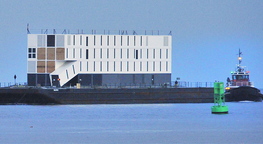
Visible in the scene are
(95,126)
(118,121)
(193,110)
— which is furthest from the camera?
(193,110)

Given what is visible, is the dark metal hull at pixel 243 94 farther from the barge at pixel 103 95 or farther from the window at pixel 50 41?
the window at pixel 50 41

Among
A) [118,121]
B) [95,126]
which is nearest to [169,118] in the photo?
[118,121]

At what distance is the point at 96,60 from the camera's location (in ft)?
385

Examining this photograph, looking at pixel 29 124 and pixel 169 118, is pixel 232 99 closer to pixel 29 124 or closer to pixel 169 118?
pixel 169 118

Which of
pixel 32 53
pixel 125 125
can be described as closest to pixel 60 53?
pixel 32 53

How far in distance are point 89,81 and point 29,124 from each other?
33.4 metres

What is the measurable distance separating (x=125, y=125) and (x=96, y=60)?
3532 centimetres

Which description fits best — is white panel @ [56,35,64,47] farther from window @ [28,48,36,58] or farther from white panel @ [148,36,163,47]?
white panel @ [148,36,163,47]

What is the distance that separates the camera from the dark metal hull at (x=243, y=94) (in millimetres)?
121375

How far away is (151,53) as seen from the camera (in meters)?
119

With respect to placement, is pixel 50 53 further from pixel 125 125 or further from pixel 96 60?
pixel 125 125

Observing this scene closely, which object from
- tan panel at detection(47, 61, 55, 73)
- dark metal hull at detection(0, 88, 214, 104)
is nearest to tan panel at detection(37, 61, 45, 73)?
tan panel at detection(47, 61, 55, 73)

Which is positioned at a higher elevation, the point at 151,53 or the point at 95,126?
the point at 151,53

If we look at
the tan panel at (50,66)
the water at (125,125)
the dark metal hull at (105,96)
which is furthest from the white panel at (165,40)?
the tan panel at (50,66)
